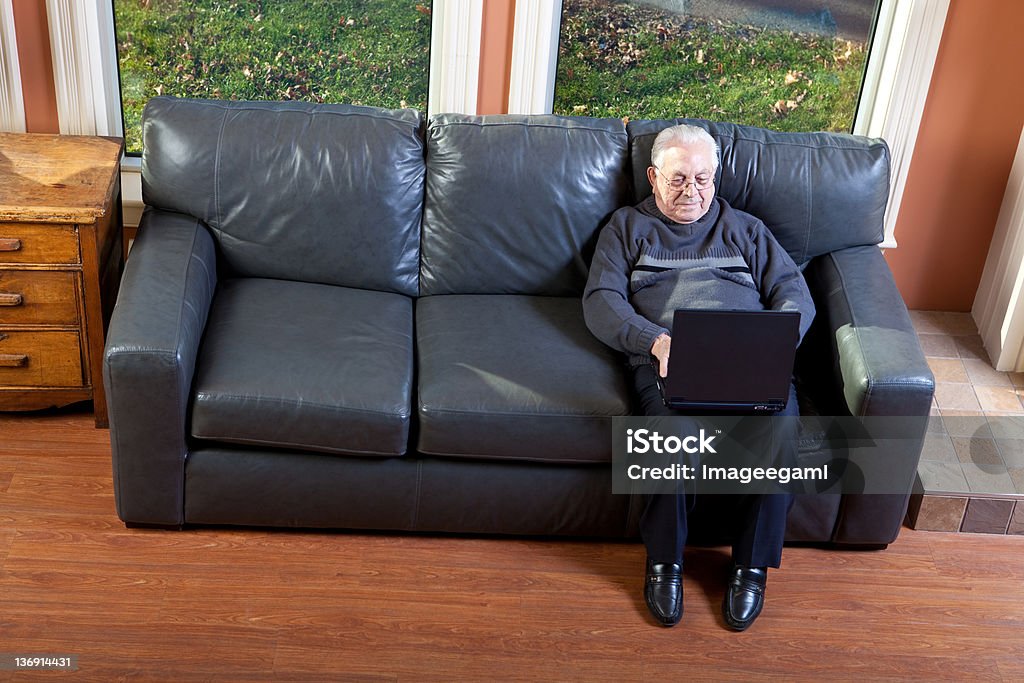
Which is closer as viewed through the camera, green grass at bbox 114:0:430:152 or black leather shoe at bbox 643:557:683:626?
black leather shoe at bbox 643:557:683:626

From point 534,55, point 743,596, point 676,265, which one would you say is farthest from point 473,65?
point 743,596

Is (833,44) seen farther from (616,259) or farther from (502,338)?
(502,338)

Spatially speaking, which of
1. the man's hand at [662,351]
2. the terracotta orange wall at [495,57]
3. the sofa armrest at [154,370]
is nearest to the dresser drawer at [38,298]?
the sofa armrest at [154,370]

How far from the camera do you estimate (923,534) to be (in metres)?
2.93

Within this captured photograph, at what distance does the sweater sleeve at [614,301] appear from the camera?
271 centimetres

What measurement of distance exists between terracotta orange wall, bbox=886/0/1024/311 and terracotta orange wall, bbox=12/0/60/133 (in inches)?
104

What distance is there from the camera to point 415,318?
118 inches

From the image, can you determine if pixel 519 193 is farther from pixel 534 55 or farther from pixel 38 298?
pixel 38 298

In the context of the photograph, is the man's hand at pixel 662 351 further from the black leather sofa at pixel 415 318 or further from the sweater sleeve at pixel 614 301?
the black leather sofa at pixel 415 318

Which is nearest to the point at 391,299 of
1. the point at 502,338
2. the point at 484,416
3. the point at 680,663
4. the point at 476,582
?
the point at 502,338

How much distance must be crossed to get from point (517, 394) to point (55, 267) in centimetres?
124

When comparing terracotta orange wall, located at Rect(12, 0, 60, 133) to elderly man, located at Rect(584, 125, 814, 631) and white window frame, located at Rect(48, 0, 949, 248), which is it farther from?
elderly man, located at Rect(584, 125, 814, 631)

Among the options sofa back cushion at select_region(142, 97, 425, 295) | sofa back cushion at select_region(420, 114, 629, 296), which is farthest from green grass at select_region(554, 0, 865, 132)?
sofa back cushion at select_region(142, 97, 425, 295)

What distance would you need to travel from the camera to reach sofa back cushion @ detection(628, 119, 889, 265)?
2.99 m
